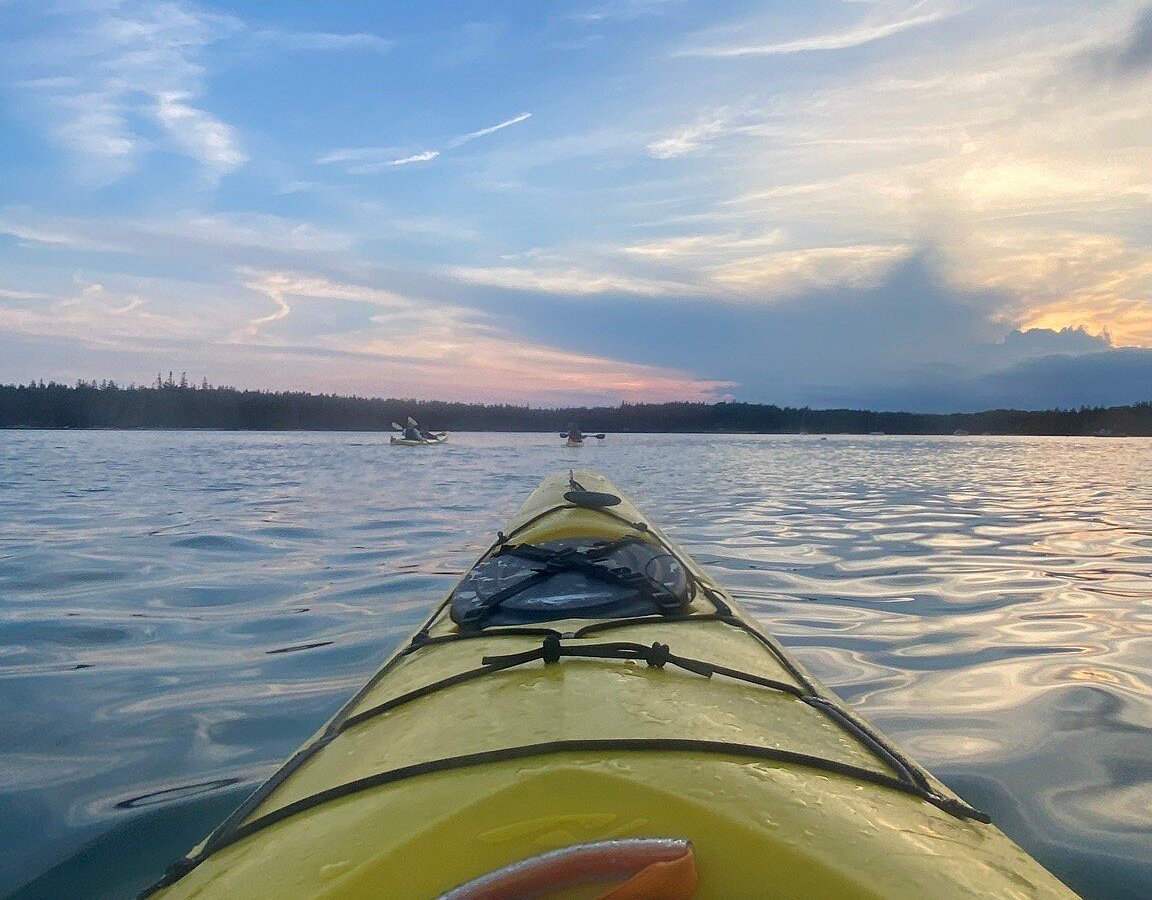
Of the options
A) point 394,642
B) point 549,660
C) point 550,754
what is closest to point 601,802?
point 550,754

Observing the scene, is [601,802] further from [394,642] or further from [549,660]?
[394,642]

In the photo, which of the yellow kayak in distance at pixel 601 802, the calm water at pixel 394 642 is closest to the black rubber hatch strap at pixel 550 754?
the yellow kayak in distance at pixel 601 802

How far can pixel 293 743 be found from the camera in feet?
13.3

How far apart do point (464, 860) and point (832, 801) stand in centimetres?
75

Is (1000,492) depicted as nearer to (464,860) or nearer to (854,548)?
(854,548)

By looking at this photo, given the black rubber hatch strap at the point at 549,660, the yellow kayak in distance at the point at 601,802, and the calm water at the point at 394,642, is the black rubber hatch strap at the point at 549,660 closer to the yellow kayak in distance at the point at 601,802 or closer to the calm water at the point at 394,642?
the yellow kayak in distance at the point at 601,802

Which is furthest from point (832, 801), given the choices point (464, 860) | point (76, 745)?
point (76, 745)

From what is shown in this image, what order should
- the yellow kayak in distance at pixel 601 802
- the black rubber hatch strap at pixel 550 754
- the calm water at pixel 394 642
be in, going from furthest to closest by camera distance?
the calm water at pixel 394 642 < the black rubber hatch strap at pixel 550 754 < the yellow kayak in distance at pixel 601 802

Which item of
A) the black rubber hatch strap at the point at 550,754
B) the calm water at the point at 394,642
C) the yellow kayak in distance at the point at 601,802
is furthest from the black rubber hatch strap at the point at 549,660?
the calm water at the point at 394,642

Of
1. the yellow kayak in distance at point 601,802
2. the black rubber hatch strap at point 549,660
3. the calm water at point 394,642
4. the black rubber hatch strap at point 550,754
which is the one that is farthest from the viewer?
the calm water at point 394,642

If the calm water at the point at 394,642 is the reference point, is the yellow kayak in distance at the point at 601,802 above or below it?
above

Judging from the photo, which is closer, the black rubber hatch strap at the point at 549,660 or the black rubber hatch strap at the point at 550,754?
the black rubber hatch strap at the point at 550,754

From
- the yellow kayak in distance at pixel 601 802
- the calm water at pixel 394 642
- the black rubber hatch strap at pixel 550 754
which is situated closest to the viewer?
the yellow kayak in distance at pixel 601 802

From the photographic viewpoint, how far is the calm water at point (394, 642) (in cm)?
331
